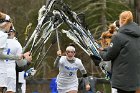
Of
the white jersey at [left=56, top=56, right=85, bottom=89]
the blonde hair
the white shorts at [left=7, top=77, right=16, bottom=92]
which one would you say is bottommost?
the white shorts at [left=7, top=77, right=16, bottom=92]

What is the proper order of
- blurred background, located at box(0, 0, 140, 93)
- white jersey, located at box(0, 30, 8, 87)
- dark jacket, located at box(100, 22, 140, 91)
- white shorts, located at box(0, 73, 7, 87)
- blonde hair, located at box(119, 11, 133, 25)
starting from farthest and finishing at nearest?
blurred background, located at box(0, 0, 140, 93), white shorts, located at box(0, 73, 7, 87), white jersey, located at box(0, 30, 8, 87), blonde hair, located at box(119, 11, 133, 25), dark jacket, located at box(100, 22, 140, 91)

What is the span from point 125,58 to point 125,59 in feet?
0.06

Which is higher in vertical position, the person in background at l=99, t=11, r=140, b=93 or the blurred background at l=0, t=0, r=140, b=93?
the blurred background at l=0, t=0, r=140, b=93

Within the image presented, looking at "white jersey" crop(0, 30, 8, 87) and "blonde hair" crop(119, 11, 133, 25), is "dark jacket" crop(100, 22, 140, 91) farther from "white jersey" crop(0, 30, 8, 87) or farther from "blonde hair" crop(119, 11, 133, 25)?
"white jersey" crop(0, 30, 8, 87)

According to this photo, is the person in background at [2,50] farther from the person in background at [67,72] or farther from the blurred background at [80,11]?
the blurred background at [80,11]

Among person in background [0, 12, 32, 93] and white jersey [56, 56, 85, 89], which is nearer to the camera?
person in background [0, 12, 32, 93]

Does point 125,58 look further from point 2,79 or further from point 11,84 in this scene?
point 11,84

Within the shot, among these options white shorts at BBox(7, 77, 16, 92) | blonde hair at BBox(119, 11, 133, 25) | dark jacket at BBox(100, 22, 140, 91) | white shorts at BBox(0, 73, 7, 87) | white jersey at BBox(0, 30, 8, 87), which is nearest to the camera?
dark jacket at BBox(100, 22, 140, 91)

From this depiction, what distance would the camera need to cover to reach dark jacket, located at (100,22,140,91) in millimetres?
10070

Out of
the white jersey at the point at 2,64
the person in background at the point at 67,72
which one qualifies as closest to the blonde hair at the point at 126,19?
the white jersey at the point at 2,64

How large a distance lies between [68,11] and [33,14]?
17728 mm

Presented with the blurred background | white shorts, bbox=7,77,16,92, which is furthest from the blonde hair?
the blurred background

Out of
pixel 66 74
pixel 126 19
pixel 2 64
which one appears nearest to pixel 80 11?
pixel 66 74

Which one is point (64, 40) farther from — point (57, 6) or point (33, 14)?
point (57, 6)
